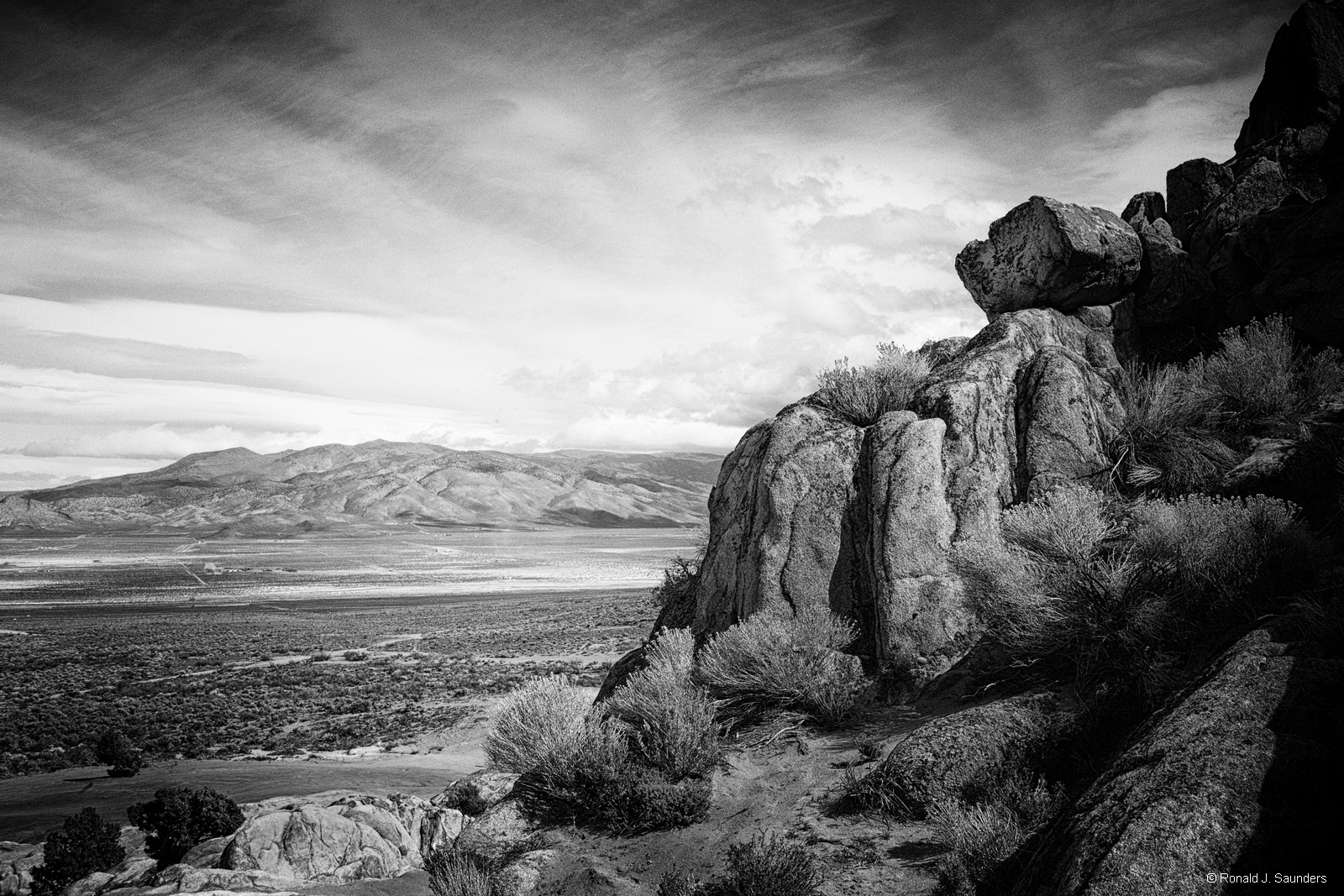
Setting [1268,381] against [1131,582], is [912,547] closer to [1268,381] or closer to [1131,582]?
[1131,582]

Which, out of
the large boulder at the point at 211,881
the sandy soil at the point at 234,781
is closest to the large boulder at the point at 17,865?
the sandy soil at the point at 234,781

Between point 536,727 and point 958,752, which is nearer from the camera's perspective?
point 958,752

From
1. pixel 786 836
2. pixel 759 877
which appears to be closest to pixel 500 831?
pixel 786 836

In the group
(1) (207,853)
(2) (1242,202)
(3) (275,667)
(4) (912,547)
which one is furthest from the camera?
(3) (275,667)

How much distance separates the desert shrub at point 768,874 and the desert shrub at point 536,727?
2211 mm

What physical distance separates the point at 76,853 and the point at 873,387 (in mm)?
16630

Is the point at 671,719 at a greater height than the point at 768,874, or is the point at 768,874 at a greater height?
the point at 671,719

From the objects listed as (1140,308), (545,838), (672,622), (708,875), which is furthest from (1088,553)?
(1140,308)

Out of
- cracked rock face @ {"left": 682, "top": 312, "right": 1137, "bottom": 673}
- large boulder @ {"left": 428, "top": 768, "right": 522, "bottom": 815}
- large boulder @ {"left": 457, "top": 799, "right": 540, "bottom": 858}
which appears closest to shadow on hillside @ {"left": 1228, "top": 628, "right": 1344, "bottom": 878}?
cracked rock face @ {"left": 682, "top": 312, "right": 1137, "bottom": 673}

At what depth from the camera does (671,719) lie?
763 centimetres

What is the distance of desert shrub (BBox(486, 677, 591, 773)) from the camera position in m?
7.51

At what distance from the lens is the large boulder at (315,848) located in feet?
41.0

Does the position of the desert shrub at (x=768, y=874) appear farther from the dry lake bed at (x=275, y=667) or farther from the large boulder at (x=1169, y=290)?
the dry lake bed at (x=275, y=667)

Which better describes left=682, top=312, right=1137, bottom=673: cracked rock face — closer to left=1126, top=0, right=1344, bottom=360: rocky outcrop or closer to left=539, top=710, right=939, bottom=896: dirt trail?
left=539, top=710, right=939, bottom=896: dirt trail
